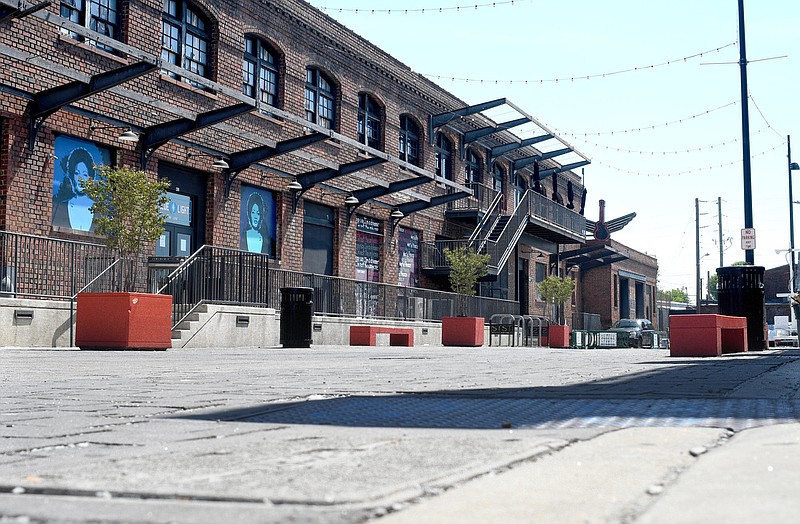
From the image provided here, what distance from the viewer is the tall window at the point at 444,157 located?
124 feet

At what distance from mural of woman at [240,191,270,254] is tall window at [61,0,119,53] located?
6074 mm

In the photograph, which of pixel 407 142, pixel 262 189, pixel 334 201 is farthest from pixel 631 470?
pixel 407 142

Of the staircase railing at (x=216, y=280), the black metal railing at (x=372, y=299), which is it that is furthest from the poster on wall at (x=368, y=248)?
the staircase railing at (x=216, y=280)

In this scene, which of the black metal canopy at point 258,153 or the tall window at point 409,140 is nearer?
the black metal canopy at point 258,153

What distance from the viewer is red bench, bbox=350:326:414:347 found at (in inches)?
1019

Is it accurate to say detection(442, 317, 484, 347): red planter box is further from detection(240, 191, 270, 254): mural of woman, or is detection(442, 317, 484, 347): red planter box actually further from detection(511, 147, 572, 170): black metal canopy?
detection(511, 147, 572, 170): black metal canopy

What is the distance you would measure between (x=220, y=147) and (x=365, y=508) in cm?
2303

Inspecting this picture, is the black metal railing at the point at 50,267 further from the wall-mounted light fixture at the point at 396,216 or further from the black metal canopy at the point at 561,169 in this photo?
the black metal canopy at the point at 561,169

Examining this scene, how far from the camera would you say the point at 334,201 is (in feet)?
98.4

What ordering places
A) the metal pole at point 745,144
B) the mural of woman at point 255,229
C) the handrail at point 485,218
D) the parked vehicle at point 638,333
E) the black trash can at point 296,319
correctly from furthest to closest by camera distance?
the parked vehicle at point 638,333
the handrail at point 485,218
the mural of woman at point 255,229
the metal pole at point 745,144
the black trash can at point 296,319

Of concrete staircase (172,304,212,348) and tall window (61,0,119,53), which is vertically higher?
tall window (61,0,119,53)

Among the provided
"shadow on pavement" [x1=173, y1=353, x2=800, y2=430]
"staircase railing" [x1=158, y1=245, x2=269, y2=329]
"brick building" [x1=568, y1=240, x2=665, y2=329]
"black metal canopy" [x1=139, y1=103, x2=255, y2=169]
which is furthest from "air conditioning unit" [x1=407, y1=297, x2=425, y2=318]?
"shadow on pavement" [x1=173, y1=353, x2=800, y2=430]

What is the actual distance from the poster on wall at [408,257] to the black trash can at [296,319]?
12.9 metres

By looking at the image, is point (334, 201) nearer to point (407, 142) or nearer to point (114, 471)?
point (407, 142)
